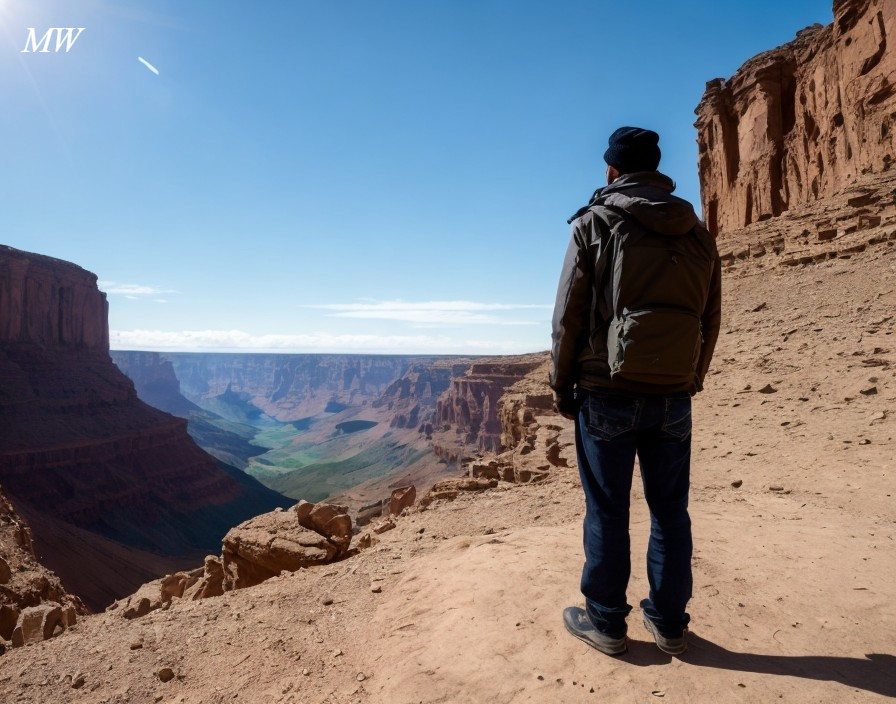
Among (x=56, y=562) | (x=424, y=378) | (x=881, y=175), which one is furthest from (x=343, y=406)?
(x=881, y=175)

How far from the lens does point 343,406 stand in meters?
194

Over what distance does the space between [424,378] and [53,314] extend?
82.0m

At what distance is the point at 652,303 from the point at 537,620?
1799 mm

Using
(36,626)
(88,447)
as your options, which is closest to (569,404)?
(36,626)

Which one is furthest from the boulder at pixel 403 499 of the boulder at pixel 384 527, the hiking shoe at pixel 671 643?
the hiking shoe at pixel 671 643

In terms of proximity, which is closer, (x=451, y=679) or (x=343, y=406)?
(x=451, y=679)

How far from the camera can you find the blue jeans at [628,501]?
2.35 meters

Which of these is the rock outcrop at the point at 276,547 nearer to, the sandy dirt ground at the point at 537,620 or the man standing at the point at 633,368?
the sandy dirt ground at the point at 537,620

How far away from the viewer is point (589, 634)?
Answer: 8.07 ft

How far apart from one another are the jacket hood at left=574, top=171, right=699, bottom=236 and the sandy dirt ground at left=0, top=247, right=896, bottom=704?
1991 millimetres

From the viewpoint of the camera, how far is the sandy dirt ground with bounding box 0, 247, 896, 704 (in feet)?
7.39

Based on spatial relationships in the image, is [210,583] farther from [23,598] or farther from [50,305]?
[50,305]

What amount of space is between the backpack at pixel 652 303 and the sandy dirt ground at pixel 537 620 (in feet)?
4.43

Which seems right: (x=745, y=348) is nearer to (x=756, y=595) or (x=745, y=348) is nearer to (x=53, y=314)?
(x=756, y=595)
